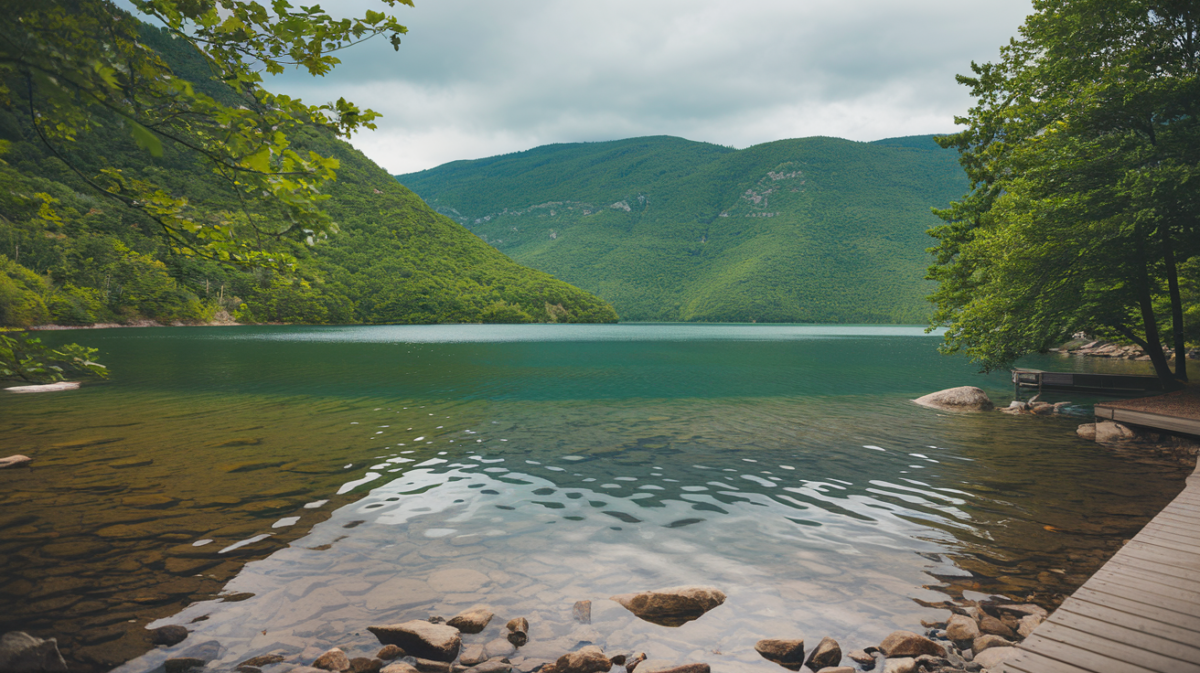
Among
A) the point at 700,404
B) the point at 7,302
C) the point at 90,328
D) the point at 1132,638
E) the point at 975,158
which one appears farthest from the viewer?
the point at 90,328

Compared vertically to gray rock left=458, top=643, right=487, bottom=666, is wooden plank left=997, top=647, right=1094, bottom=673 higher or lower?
higher

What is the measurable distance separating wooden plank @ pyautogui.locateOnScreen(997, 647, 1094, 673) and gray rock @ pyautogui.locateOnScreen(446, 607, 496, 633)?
5156mm

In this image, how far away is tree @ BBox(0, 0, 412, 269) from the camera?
394 cm

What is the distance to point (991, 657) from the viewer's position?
5.32 metres

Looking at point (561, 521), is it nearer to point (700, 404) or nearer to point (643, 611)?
point (643, 611)

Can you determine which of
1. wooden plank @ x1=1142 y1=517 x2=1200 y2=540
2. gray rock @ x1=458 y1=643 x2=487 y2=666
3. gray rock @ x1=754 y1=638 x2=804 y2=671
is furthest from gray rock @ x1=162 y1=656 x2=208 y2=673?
wooden plank @ x1=1142 y1=517 x2=1200 y2=540

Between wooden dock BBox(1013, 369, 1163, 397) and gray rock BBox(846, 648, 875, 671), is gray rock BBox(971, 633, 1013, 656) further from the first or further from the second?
wooden dock BBox(1013, 369, 1163, 397)

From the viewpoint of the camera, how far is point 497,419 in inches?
814

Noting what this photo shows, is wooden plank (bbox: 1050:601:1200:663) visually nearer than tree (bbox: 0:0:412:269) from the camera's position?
No

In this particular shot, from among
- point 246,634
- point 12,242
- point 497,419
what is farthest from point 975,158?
point 12,242

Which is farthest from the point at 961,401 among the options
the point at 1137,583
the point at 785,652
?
the point at 785,652

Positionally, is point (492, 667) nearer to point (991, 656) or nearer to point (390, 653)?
point (390, 653)

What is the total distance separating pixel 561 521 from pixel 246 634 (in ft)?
16.4

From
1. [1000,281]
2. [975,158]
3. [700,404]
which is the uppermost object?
[975,158]
